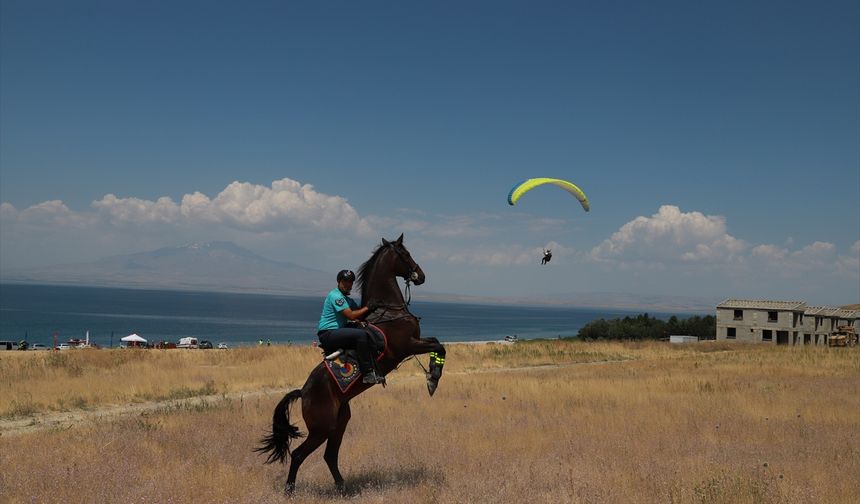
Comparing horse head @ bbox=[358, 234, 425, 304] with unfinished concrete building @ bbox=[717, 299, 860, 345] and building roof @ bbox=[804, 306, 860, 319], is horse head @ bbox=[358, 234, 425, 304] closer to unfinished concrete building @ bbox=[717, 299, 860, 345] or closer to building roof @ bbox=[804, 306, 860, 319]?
unfinished concrete building @ bbox=[717, 299, 860, 345]

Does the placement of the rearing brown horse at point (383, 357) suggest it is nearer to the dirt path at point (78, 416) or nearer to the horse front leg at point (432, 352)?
the horse front leg at point (432, 352)

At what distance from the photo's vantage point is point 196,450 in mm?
10500

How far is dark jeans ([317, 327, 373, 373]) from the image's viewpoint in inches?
317

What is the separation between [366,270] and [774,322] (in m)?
68.9

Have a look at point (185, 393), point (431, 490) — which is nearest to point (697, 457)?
point (431, 490)

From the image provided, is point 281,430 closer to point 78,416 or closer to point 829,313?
point 78,416

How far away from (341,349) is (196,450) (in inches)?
162

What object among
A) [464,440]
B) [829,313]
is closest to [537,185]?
[464,440]

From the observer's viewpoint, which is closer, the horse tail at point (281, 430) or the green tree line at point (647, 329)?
the horse tail at point (281, 430)

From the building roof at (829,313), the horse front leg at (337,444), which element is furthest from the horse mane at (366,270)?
the building roof at (829,313)

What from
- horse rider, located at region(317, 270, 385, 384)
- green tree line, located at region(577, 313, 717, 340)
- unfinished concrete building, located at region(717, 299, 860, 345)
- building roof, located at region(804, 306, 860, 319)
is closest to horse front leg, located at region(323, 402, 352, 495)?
horse rider, located at region(317, 270, 385, 384)

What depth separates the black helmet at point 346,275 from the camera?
27.8 ft

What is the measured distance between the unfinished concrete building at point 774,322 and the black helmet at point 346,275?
66717mm

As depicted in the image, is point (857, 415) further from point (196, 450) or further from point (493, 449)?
point (196, 450)
